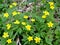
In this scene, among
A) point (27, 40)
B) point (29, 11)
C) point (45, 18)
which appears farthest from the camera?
point (29, 11)

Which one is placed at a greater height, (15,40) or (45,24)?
(45,24)

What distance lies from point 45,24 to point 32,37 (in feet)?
1.22

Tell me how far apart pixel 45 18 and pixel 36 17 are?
0.58ft

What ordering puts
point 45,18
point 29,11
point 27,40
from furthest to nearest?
1. point 29,11
2. point 45,18
3. point 27,40

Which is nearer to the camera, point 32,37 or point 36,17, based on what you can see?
point 32,37

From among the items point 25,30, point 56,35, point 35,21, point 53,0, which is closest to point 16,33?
point 25,30

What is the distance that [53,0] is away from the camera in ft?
15.6

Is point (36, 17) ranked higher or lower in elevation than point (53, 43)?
higher

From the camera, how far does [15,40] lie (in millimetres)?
4016

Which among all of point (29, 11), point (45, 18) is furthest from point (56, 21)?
point (29, 11)

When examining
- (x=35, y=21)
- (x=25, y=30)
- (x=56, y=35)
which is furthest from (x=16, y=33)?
(x=56, y=35)

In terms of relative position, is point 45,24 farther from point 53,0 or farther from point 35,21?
point 53,0

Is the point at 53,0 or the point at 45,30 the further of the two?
the point at 53,0

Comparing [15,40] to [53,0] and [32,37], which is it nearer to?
[32,37]
